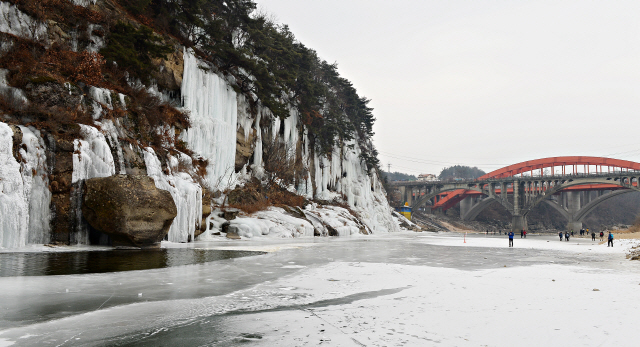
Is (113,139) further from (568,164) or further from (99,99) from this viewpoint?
(568,164)

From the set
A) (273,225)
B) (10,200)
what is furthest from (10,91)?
(273,225)

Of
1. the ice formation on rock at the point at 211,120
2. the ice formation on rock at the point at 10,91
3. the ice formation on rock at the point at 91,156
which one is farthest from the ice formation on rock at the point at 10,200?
the ice formation on rock at the point at 211,120

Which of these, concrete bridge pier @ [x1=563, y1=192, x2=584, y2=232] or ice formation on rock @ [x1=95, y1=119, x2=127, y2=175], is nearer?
ice formation on rock @ [x1=95, y1=119, x2=127, y2=175]

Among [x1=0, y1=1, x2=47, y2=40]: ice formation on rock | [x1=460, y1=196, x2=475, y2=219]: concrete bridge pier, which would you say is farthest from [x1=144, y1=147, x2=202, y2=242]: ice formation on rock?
[x1=460, y1=196, x2=475, y2=219]: concrete bridge pier

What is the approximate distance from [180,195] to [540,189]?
83.5 metres

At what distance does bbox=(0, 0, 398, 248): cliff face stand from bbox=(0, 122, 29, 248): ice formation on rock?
0.03 metres

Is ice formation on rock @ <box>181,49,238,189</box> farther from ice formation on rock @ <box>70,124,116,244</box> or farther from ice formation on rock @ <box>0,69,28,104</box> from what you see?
ice formation on rock @ <box>0,69,28,104</box>

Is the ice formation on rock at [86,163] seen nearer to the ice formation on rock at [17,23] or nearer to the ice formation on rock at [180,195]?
the ice formation on rock at [180,195]

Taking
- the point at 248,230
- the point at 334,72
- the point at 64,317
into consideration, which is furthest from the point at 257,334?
the point at 334,72

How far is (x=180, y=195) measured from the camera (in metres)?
17.4

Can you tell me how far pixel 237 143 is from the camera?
30.5m

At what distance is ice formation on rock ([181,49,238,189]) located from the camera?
24281 mm

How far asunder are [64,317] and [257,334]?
2.41 metres

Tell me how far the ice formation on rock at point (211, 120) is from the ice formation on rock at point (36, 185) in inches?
406
